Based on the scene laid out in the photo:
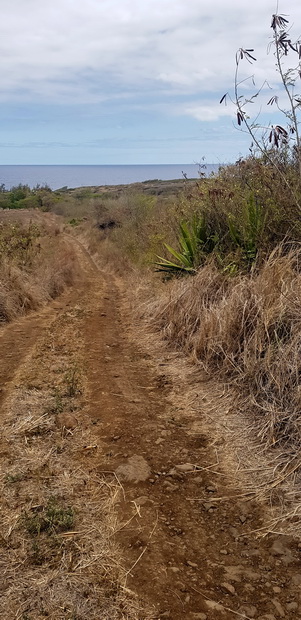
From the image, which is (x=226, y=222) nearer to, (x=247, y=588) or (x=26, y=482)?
(x=26, y=482)

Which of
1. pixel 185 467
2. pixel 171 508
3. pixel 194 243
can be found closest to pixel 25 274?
pixel 194 243

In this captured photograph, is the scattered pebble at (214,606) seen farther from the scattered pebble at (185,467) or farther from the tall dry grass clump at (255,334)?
the tall dry grass clump at (255,334)

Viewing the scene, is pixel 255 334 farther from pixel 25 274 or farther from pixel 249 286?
pixel 25 274

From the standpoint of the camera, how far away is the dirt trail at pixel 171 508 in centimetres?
283

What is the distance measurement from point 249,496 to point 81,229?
31168mm

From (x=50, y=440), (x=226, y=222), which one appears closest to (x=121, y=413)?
(x=50, y=440)

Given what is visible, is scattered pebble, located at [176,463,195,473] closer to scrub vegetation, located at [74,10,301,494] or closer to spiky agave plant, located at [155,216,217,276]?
scrub vegetation, located at [74,10,301,494]

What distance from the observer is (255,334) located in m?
5.36

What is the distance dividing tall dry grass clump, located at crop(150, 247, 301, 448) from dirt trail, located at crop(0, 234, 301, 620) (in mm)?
564

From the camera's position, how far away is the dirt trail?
111 inches

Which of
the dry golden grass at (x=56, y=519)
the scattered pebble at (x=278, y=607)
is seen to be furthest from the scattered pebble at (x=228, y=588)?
the dry golden grass at (x=56, y=519)

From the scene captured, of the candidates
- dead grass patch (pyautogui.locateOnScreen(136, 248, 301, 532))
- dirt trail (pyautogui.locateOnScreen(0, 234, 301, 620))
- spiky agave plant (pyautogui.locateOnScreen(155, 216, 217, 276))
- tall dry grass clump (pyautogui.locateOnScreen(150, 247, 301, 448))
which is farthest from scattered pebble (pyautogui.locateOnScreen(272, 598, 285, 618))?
spiky agave plant (pyautogui.locateOnScreen(155, 216, 217, 276))

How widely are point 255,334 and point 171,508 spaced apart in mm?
2266

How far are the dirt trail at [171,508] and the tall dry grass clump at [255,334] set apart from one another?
1.85ft
